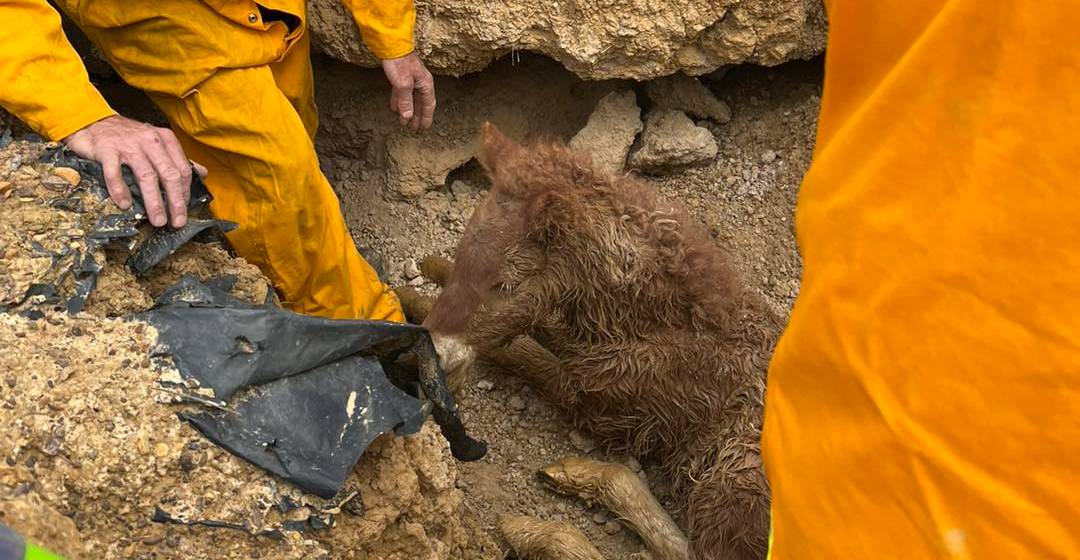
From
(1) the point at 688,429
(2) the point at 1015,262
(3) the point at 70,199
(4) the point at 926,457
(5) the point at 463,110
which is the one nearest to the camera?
(2) the point at 1015,262

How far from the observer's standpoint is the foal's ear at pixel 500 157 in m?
3.62

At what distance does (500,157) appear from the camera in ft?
12.2

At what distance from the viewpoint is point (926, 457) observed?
1406mm

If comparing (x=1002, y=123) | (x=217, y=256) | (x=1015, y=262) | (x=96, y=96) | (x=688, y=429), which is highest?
(x=1002, y=123)

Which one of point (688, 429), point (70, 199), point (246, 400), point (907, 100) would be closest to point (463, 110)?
point (688, 429)

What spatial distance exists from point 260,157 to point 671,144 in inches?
83.5

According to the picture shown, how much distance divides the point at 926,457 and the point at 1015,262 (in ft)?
1.10

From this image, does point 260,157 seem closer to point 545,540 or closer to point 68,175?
point 68,175

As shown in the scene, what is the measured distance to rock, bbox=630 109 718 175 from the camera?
453cm

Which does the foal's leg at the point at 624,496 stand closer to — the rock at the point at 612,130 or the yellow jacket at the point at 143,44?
the rock at the point at 612,130

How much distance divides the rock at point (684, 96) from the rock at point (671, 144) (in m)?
0.05

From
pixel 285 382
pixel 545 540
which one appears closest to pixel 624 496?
pixel 545 540

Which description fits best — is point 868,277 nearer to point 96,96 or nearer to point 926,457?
point 926,457

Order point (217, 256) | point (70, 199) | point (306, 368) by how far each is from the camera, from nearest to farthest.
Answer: point (306, 368), point (70, 199), point (217, 256)
